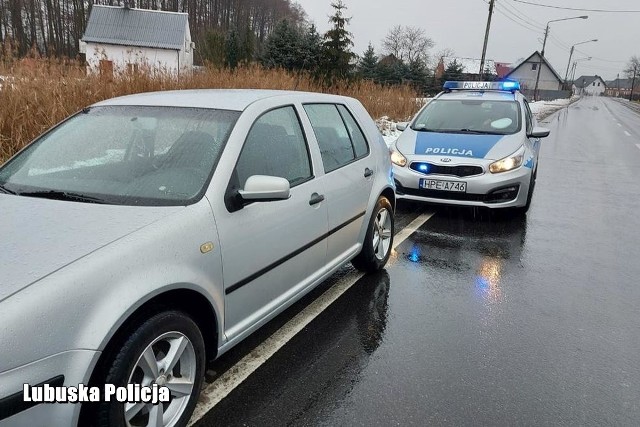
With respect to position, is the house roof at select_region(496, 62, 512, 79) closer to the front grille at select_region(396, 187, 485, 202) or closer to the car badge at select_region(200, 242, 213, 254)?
the front grille at select_region(396, 187, 485, 202)

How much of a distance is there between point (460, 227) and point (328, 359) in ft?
12.1

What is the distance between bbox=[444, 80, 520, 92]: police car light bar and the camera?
873 centimetres

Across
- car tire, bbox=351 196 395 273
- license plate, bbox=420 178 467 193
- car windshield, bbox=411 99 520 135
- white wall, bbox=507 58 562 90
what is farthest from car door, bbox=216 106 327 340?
white wall, bbox=507 58 562 90

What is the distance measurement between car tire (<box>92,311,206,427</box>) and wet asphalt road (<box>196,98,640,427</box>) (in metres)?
0.24

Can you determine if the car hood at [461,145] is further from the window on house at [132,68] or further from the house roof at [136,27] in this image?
the house roof at [136,27]

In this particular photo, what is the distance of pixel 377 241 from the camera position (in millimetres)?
4562

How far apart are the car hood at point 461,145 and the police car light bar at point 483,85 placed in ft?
7.43

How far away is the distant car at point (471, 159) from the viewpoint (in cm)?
621

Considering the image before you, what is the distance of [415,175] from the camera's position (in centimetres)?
643

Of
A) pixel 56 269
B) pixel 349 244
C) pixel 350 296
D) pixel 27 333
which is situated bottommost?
pixel 350 296

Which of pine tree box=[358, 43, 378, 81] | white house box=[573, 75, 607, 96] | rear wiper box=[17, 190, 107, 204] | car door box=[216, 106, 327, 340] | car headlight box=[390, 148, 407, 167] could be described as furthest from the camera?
white house box=[573, 75, 607, 96]

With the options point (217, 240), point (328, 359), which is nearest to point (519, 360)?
point (328, 359)

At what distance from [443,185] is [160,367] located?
15.9 feet

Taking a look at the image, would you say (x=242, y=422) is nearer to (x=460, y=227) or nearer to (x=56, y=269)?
(x=56, y=269)
